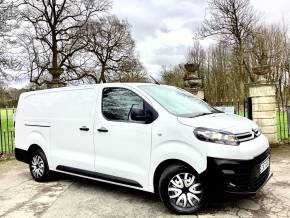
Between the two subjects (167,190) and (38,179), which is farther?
(38,179)

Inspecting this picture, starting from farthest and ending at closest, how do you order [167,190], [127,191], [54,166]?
[54,166] < [127,191] < [167,190]

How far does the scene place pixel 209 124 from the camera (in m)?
5.05

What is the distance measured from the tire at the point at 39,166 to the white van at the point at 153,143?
21 millimetres

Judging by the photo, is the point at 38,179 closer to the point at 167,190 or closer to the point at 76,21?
the point at 167,190

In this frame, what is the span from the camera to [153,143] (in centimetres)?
536

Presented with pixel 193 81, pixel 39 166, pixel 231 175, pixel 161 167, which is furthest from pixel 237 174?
pixel 193 81

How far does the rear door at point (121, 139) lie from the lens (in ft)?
18.1

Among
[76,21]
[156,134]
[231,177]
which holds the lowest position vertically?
[231,177]

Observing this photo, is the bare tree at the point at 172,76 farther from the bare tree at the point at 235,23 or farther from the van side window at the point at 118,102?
the van side window at the point at 118,102

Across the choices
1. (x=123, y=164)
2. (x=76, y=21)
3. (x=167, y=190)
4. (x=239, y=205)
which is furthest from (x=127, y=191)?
(x=76, y=21)

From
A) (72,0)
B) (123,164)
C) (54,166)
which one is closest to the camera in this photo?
(123,164)

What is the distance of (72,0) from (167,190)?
118 feet

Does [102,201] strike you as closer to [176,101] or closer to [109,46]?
[176,101]

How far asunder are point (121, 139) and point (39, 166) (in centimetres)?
255
